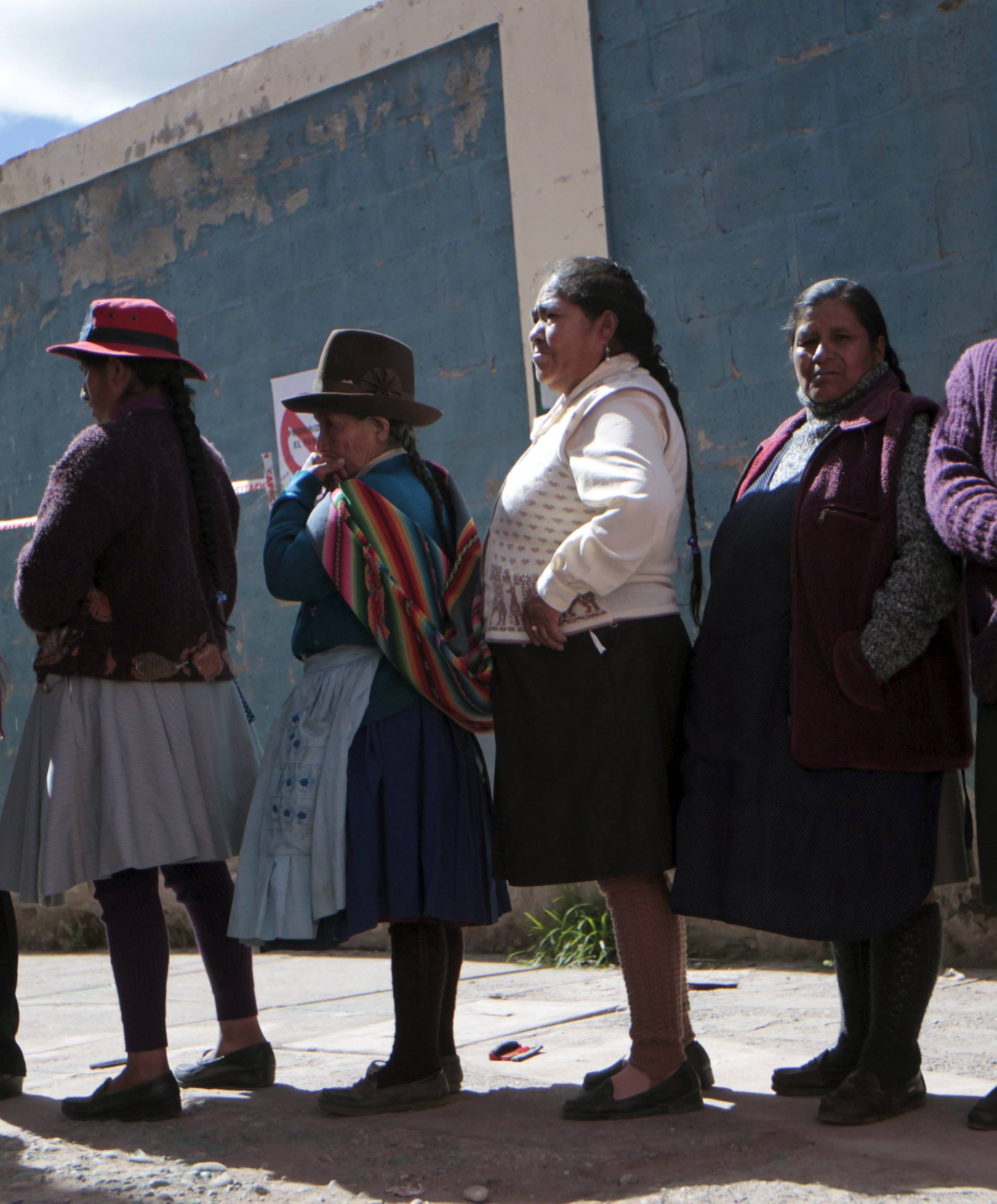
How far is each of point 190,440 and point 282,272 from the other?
8.94 ft

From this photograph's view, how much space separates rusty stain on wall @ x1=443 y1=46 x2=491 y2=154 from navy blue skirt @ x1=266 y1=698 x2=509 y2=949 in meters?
3.05

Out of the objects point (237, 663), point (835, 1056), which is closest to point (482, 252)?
point (237, 663)

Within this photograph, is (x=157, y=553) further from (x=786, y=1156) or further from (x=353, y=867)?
(x=786, y=1156)

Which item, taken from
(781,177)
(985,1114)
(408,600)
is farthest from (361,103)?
(985,1114)

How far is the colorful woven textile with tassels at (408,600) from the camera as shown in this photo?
125 inches

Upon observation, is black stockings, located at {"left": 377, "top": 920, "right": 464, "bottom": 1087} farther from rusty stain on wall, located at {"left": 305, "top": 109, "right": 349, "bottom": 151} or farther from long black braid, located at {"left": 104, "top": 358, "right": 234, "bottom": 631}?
rusty stain on wall, located at {"left": 305, "top": 109, "right": 349, "bottom": 151}

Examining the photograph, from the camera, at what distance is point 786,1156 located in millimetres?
2684

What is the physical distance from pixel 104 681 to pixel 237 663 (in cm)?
284

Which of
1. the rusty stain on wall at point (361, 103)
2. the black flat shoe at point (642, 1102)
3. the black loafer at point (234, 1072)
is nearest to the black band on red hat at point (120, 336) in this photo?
the black loafer at point (234, 1072)

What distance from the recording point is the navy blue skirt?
10.1ft

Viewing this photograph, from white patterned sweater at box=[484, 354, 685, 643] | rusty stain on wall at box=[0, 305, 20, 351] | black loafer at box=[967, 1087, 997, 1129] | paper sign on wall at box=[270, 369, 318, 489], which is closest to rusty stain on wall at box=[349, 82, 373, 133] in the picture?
paper sign on wall at box=[270, 369, 318, 489]

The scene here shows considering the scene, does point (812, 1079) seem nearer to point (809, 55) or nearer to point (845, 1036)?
Answer: point (845, 1036)

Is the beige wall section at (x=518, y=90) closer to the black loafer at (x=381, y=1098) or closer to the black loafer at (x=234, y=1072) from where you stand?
the black loafer at (x=234, y=1072)

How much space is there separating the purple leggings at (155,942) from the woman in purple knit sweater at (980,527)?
1.73 meters
